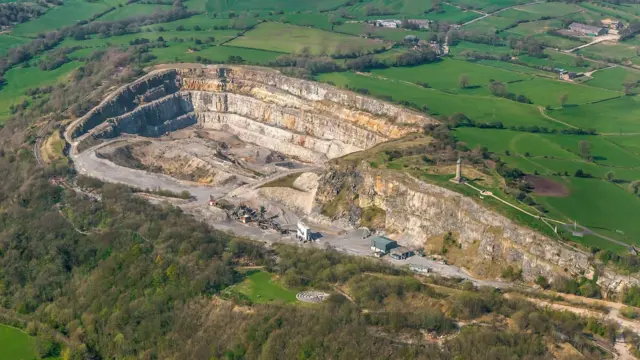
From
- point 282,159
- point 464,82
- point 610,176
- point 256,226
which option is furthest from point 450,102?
point 256,226

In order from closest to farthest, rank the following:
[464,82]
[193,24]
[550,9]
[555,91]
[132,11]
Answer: [555,91] < [464,82] < [193,24] < [550,9] < [132,11]

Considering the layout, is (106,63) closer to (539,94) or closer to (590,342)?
(539,94)

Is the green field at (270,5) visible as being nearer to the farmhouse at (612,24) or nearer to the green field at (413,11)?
the green field at (413,11)

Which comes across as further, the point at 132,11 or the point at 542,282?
the point at 132,11

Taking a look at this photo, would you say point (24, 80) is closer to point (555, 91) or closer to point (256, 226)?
point (256, 226)

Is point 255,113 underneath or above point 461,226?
underneath

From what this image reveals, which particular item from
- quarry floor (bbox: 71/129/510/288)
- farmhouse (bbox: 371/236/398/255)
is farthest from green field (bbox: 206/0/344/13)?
farmhouse (bbox: 371/236/398/255)
